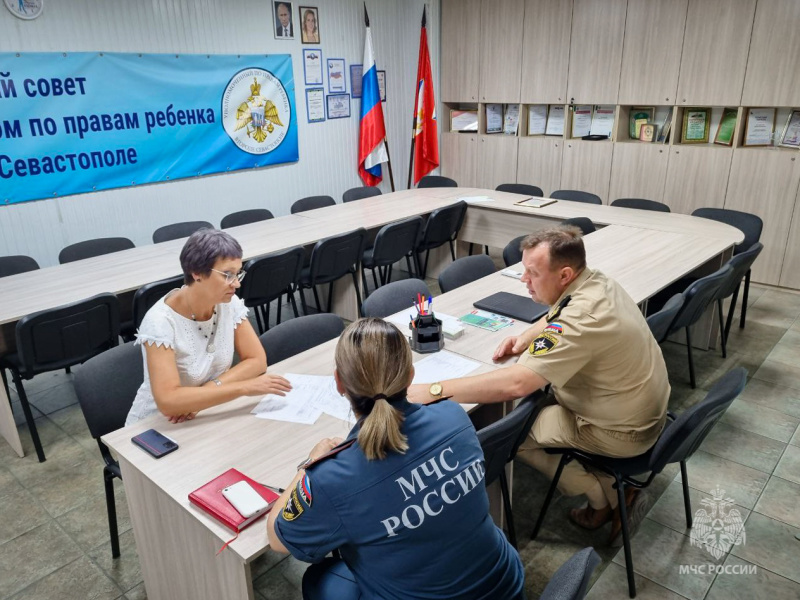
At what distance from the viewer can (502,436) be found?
1843 mm

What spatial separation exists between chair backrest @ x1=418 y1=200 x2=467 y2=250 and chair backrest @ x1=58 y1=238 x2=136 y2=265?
225 centimetres

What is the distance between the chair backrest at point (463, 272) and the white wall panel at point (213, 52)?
3.13m

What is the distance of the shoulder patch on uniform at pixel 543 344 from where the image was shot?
2.04m

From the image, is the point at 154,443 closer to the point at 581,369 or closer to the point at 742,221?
the point at 581,369

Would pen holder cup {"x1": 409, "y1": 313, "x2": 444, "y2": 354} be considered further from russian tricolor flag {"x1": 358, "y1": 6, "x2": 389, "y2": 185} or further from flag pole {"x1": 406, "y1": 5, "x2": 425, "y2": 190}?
flag pole {"x1": 406, "y1": 5, "x2": 425, "y2": 190}

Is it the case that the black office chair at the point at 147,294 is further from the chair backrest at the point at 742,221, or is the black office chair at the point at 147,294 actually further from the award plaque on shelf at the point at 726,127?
the award plaque on shelf at the point at 726,127

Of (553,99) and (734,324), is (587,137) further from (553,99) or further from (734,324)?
(734,324)

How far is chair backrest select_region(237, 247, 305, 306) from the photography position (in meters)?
3.74

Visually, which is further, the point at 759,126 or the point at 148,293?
the point at 759,126

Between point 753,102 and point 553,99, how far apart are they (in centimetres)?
195

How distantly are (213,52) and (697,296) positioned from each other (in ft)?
14.7

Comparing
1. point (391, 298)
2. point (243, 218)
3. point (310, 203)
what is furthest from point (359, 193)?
point (391, 298)

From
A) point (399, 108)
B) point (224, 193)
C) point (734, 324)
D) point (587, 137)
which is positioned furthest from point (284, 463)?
point (399, 108)

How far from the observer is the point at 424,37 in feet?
23.1
